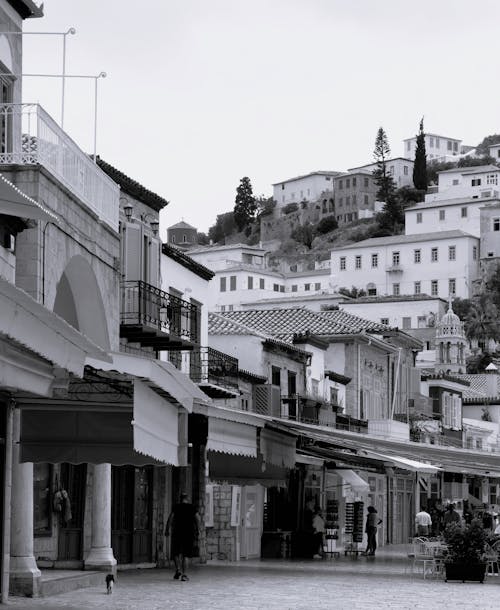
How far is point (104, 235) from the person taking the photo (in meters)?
21.4

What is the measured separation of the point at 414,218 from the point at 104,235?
154m

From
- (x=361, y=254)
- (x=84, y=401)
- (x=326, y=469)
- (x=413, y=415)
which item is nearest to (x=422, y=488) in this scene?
(x=413, y=415)

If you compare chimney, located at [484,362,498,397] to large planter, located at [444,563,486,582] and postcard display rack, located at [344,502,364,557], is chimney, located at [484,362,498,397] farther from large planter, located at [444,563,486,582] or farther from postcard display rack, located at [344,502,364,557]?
large planter, located at [444,563,486,582]

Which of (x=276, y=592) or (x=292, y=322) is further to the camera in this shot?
(x=292, y=322)

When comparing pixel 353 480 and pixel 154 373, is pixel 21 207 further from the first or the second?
pixel 353 480

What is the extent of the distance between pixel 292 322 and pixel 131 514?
2634 cm

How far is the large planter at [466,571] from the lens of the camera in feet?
83.9

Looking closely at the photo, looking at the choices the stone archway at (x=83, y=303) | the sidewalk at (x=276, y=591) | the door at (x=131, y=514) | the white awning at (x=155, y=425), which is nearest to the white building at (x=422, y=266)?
the door at (x=131, y=514)

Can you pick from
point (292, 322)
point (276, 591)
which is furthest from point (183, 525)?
point (292, 322)

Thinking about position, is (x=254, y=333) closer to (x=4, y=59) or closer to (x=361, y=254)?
(x=4, y=59)

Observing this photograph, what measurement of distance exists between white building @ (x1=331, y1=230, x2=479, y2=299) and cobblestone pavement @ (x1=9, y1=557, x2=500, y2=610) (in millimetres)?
127311

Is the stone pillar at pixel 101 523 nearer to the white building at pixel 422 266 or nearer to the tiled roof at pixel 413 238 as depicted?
the white building at pixel 422 266

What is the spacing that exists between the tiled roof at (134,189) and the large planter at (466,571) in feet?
32.6

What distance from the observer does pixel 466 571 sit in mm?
25734
